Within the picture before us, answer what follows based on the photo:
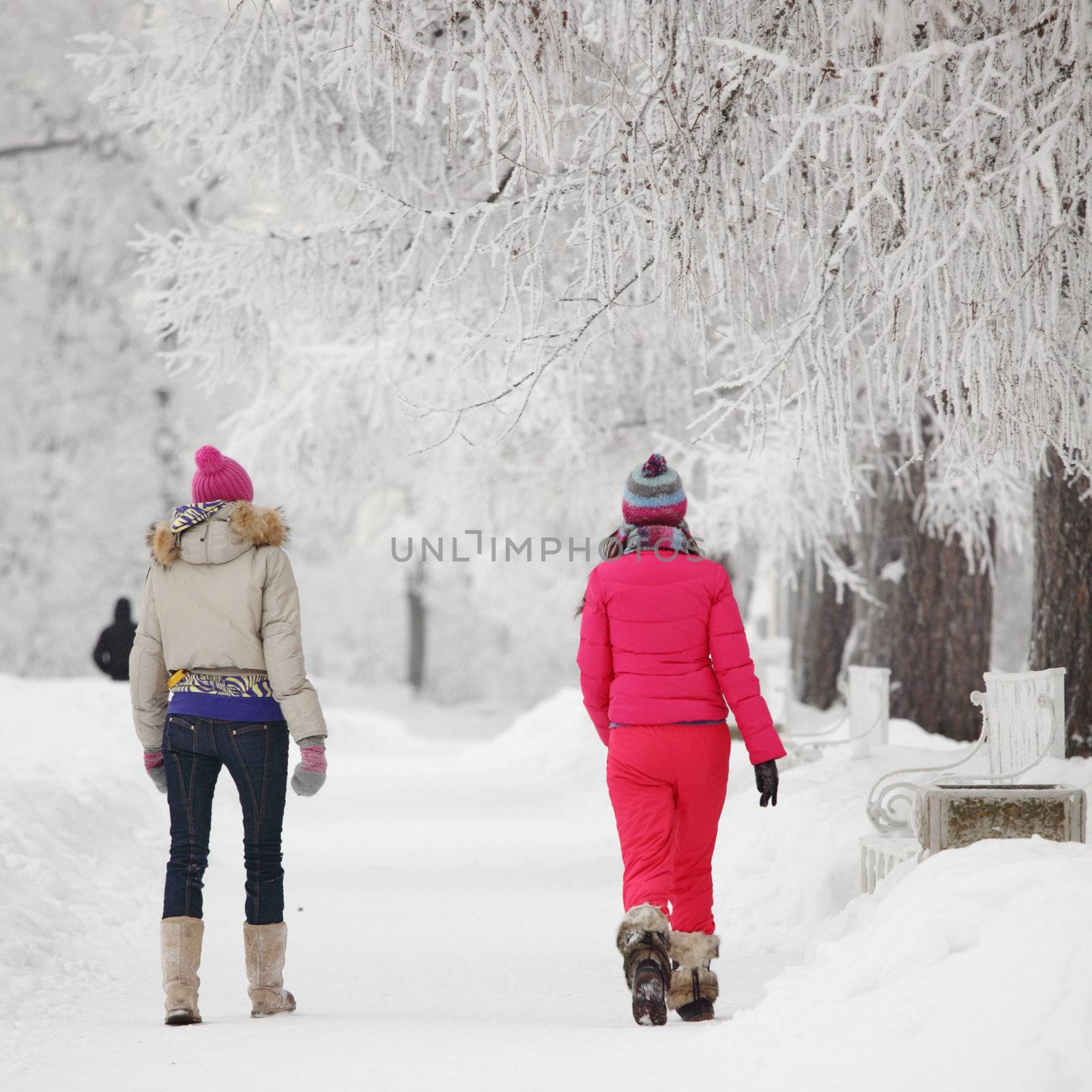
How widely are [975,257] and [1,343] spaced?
22.5 m

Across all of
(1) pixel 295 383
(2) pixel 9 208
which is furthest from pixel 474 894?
(2) pixel 9 208

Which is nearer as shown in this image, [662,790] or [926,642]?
[662,790]

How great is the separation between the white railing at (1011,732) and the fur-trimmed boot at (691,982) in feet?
5.62

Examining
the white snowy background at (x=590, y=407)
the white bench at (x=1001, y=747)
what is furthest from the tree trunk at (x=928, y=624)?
the white bench at (x=1001, y=747)

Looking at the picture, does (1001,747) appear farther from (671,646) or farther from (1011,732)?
(671,646)

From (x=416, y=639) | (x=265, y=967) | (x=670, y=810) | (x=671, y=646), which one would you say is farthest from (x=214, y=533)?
(x=416, y=639)

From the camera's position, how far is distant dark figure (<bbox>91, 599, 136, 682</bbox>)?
14094mm

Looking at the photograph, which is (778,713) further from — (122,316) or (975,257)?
(122,316)

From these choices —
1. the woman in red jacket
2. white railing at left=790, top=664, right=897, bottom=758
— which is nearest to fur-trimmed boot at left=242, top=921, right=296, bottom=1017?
the woman in red jacket

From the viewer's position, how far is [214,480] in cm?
521

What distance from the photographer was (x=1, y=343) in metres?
24.7

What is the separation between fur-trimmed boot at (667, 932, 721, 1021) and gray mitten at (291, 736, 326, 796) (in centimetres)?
132

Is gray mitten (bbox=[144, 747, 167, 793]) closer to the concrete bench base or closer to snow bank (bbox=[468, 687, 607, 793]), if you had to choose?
the concrete bench base

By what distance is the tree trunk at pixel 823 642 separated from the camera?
16938 millimetres
